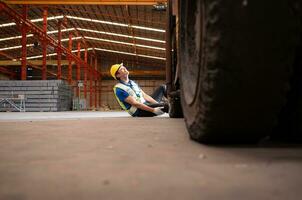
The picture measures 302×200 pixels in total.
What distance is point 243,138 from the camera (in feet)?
4.32

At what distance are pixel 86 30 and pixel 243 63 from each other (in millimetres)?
18097

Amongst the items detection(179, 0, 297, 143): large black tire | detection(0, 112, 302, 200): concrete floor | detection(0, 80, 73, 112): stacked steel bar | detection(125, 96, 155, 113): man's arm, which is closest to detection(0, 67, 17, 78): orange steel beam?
detection(0, 80, 73, 112): stacked steel bar

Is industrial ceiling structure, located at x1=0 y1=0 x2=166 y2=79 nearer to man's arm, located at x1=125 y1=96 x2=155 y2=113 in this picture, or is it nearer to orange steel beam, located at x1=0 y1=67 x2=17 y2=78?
orange steel beam, located at x1=0 y1=67 x2=17 y2=78

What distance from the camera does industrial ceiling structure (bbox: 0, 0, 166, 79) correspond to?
1325 cm

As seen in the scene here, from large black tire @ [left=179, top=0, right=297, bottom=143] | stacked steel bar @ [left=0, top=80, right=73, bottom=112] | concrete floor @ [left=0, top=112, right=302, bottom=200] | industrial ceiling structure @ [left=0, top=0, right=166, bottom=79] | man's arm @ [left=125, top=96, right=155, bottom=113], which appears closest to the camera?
concrete floor @ [left=0, top=112, right=302, bottom=200]

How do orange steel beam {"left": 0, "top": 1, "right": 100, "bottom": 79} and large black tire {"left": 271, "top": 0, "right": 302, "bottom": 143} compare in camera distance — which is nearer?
large black tire {"left": 271, "top": 0, "right": 302, "bottom": 143}

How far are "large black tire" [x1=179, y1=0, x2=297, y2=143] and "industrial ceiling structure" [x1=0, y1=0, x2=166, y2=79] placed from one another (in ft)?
35.1

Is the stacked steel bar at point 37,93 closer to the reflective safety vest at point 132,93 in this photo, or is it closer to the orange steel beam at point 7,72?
the reflective safety vest at point 132,93

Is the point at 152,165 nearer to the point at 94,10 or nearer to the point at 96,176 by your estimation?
the point at 96,176

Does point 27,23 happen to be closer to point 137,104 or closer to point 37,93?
point 37,93

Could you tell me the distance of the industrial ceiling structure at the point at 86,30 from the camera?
13.2 meters

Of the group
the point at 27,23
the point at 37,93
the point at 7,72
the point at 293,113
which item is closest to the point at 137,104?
the point at 293,113

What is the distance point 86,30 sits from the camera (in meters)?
18.3

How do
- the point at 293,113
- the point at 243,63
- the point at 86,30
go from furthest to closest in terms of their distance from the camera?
the point at 86,30 < the point at 293,113 < the point at 243,63
